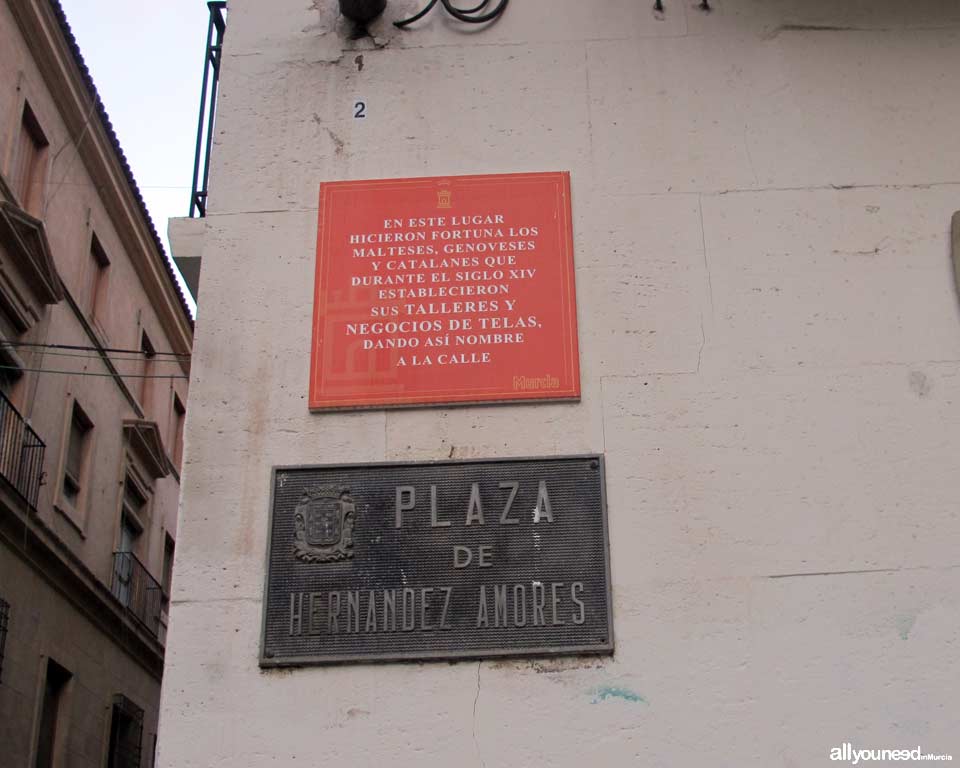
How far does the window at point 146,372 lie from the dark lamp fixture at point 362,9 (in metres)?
15.8

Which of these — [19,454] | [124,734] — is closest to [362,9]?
[19,454]

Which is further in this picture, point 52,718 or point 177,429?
point 177,429

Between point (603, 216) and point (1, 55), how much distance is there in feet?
40.6

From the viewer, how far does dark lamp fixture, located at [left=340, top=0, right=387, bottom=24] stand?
24.6 ft

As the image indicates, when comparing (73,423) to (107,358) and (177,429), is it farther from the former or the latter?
(177,429)

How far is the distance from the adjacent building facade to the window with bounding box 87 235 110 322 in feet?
0.11

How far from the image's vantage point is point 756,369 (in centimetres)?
647

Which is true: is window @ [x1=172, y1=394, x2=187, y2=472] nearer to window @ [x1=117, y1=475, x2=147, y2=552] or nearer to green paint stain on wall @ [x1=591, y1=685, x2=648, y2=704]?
window @ [x1=117, y1=475, x2=147, y2=552]

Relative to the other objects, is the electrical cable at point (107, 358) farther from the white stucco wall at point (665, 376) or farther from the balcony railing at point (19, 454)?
the white stucco wall at point (665, 376)

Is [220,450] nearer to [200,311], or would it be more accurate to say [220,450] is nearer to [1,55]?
[200,311]

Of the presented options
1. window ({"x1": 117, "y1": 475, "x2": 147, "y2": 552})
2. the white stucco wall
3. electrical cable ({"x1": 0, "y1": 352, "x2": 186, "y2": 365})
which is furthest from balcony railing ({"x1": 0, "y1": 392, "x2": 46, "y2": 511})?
the white stucco wall

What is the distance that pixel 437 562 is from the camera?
594 centimetres

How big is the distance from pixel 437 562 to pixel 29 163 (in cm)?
1399

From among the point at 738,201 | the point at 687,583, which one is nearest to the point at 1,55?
the point at 738,201
